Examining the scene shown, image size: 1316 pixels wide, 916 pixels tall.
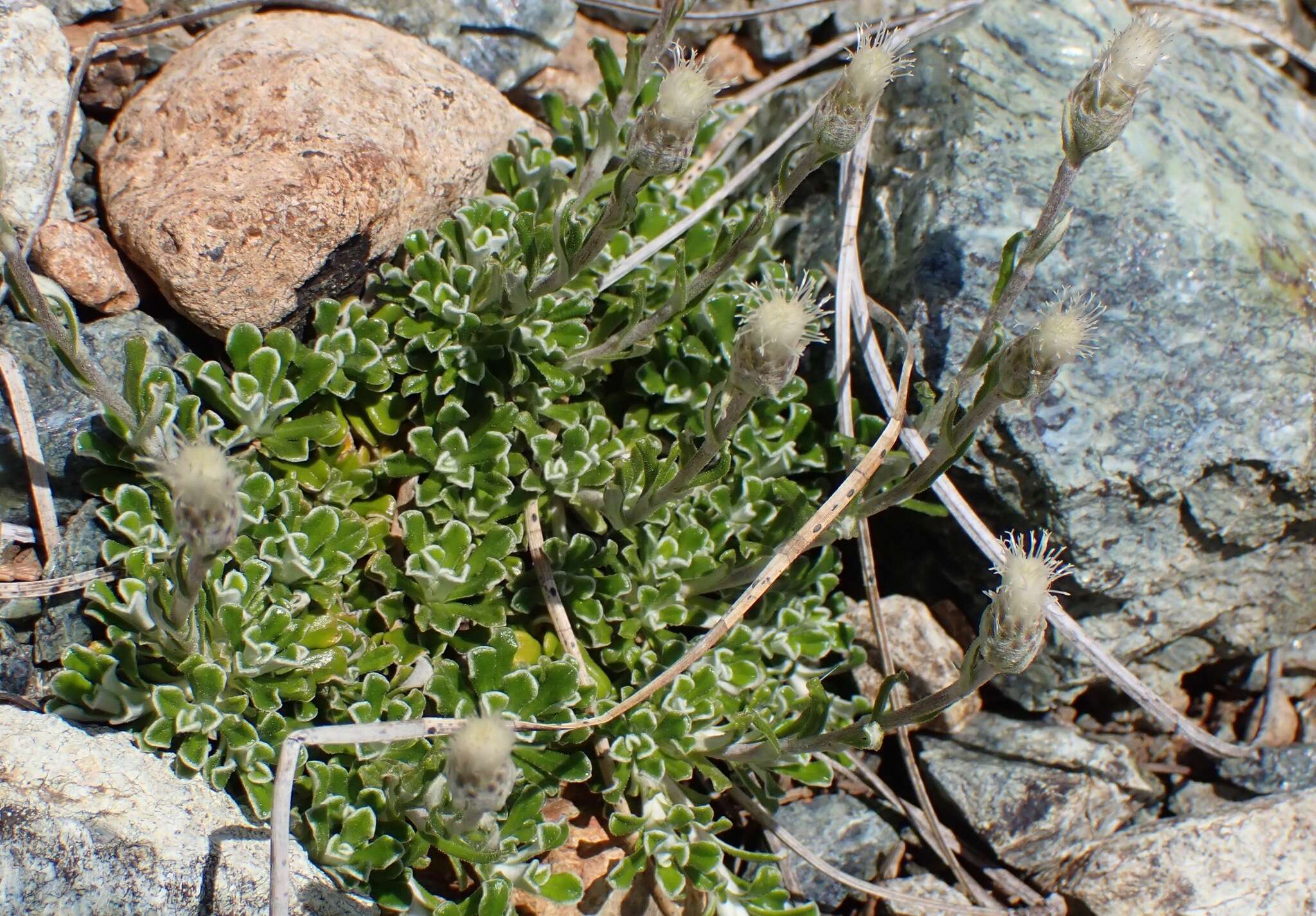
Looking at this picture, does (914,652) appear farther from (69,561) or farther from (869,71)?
(69,561)

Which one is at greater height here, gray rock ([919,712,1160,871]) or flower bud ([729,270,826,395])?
flower bud ([729,270,826,395])

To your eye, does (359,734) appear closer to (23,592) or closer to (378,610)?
(378,610)

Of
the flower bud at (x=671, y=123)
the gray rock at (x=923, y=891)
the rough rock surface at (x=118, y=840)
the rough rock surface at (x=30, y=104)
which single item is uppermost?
the flower bud at (x=671, y=123)

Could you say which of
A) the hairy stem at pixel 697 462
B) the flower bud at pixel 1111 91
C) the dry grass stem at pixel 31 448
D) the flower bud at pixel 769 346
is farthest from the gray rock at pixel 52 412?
the flower bud at pixel 1111 91

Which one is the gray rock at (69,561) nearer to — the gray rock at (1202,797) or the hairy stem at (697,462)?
the hairy stem at (697,462)

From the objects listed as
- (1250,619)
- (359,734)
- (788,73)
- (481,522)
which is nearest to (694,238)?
(788,73)

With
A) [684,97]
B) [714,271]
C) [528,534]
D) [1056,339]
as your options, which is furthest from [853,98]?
[528,534]

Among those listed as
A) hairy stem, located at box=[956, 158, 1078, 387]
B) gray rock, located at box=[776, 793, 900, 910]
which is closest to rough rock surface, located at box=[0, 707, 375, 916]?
gray rock, located at box=[776, 793, 900, 910]

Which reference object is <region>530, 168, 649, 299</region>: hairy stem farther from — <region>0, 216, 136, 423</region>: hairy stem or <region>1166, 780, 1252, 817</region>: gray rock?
<region>1166, 780, 1252, 817</region>: gray rock
